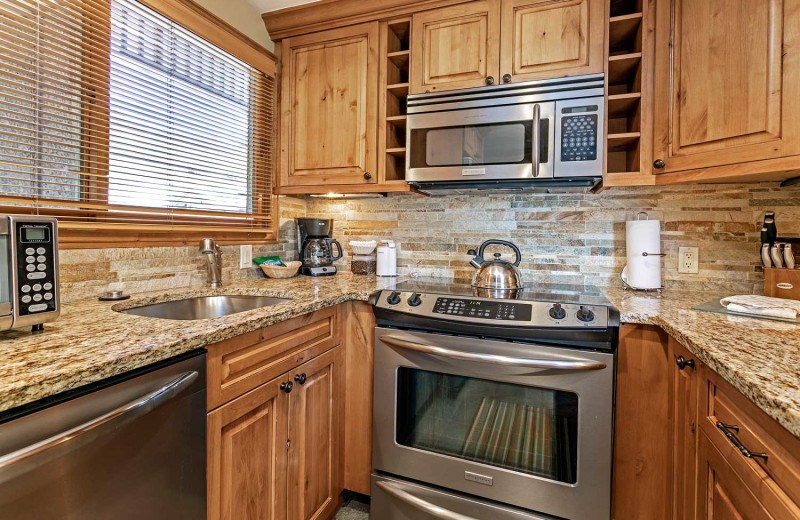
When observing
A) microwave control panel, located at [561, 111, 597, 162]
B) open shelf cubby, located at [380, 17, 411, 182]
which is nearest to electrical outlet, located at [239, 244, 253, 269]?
open shelf cubby, located at [380, 17, 411, 182]

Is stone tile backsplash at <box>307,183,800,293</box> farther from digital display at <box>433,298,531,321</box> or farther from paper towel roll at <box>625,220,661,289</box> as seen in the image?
digital display at <box>433,298,531,321</box>

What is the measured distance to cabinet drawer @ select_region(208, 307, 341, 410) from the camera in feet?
3.37

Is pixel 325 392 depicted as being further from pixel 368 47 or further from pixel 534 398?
pixel 368 47

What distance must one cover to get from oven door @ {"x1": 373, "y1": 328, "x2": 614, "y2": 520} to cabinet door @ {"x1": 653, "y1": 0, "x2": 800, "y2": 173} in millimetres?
882

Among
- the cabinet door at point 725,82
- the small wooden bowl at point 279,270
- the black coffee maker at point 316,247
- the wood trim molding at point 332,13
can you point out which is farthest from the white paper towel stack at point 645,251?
the small wooden bowl at point 279,270

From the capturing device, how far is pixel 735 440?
807 mm

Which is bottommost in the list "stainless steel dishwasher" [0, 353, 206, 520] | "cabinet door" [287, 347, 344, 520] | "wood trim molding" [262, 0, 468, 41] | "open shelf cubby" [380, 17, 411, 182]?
"cabinet door" [287, 347, 344, 520]

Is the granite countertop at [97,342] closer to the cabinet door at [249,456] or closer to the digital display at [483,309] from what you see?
the cabinet door at [249,456]

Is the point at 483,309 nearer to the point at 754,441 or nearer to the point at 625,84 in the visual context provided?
the point at 754,441

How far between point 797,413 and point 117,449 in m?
1.21

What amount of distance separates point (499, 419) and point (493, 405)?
6 cm

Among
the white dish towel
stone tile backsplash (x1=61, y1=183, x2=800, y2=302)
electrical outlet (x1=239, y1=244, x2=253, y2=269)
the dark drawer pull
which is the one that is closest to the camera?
the dark drawer pull

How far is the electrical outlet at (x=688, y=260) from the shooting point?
5.86ft

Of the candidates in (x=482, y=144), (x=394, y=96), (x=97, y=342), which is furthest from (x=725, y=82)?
(x=97, y=342)
